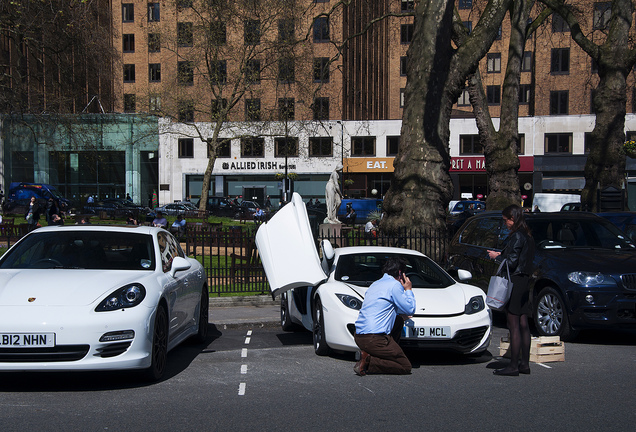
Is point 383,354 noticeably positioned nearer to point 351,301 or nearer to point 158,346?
point 351,301

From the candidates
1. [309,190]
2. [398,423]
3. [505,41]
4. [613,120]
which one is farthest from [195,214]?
[398,423]

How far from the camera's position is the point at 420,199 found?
46.9ft

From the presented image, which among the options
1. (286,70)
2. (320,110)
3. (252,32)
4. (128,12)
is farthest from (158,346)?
(128,12)

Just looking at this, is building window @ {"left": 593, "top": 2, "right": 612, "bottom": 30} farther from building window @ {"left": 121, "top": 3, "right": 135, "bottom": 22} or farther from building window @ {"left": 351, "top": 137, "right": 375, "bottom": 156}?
building window @ {"left": 121, "top": 3, "right": 135, "bottom": 22}

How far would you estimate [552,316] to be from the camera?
361 inches

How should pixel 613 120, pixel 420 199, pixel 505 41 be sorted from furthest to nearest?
1. pixel 505 41
2. pixel 613 120
3. pixel 420 199

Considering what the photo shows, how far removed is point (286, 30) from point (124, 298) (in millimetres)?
27960

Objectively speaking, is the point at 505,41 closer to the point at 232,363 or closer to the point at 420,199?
the point at 420,199

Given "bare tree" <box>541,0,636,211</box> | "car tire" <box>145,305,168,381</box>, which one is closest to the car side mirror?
"car tire" <box>145,305,168,381</box>

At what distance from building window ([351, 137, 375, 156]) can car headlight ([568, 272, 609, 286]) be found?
4934cm

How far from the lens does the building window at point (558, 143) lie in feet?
178

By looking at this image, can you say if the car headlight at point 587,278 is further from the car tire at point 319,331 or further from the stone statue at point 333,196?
the stone statue at point 333,196

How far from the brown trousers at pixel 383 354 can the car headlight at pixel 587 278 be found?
9.88 feet

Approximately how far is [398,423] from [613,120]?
18.3 m
